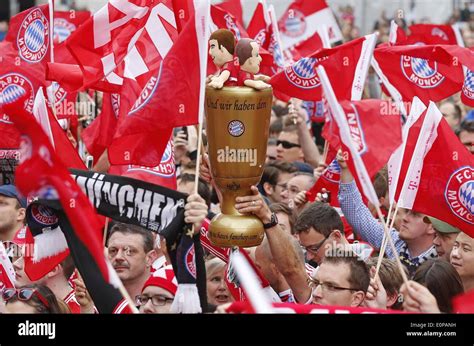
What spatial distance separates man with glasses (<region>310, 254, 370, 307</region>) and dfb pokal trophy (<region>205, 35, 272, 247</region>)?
54 centimetres

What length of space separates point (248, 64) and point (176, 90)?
0.54 m

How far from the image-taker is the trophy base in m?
5.66

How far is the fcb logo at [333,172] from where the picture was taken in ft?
→ 27.4

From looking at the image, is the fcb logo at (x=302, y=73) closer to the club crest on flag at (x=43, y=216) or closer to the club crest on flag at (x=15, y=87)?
the club crest on flag at (x=15, y=87)

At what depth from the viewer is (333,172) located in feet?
27.7

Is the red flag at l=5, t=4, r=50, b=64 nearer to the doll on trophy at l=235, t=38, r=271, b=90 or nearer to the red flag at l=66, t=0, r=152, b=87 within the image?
the red flag at l=66, t=0, r=152, b=87

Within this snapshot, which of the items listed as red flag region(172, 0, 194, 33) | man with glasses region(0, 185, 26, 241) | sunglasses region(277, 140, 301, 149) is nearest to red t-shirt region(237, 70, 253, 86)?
red flag region(172, 0, 194, 33)

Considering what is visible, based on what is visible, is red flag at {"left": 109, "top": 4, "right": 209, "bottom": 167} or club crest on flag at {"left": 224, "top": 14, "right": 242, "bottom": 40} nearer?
red flag at {"left": 109, "top": 4, "right": 209, "bottom": 167}

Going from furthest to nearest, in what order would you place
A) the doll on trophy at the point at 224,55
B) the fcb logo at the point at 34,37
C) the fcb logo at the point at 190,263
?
the fcb logo at the point at 34,37 < the doll on trophy at the point at 224,55 < the fcb logo at the point at 190,263

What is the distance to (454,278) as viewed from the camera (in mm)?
6504

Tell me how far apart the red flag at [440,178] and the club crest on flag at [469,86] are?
1.28 m

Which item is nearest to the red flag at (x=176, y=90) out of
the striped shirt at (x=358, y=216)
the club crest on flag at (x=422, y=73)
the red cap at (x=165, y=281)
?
the red cap at (x=165, y=281)

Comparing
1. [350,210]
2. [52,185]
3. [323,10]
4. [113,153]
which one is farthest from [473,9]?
[52,185]

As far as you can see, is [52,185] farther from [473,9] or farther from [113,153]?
[473,9]
